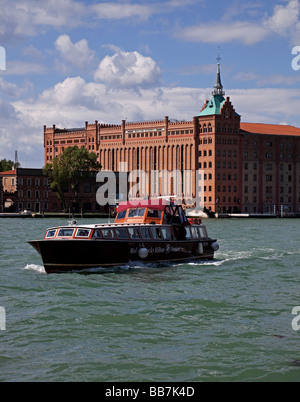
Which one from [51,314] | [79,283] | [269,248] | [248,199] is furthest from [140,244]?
[248,199]

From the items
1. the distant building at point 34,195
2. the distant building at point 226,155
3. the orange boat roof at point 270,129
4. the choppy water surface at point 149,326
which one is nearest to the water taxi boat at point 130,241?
the choppy water surface at point 149,326

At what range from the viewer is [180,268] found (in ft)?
114

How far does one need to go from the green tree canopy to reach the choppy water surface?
105 m

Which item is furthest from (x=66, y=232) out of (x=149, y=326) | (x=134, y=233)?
(x=149, y=326)

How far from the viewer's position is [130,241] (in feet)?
109

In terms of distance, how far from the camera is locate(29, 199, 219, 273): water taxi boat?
31.3 m

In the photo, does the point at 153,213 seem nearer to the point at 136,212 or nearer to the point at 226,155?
the point at 136,212

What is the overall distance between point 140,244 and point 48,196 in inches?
4310

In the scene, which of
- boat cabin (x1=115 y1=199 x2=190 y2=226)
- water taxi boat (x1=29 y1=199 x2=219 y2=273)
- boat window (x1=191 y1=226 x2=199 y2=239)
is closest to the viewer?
water taxi boat (x1=29 y1=199 x2=219 y2=273)

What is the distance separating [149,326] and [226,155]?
441ft

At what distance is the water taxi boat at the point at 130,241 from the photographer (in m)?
31.3

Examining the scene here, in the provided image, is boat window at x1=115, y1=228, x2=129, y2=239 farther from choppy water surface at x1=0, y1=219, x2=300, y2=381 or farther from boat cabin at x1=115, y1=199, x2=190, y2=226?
boat cabin at x1=115, y1=199, x2=190, y2=226

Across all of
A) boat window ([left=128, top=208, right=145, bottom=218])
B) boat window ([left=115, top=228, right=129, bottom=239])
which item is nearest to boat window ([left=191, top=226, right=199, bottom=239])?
boat window ([left=128, top=208, right=145, bottom=218])
